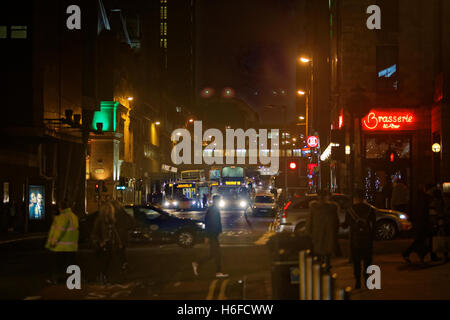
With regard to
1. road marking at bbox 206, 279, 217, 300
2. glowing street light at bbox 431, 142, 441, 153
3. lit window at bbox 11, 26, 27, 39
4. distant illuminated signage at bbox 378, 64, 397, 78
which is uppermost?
lit window at bbox 11, 26, 27, 39

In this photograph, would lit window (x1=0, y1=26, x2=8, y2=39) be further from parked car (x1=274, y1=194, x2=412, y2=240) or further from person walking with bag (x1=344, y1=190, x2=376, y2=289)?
person walking with bag (x1=344, y1=190, x2=376, y2=289)

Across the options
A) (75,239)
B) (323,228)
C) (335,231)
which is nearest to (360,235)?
(335,231)

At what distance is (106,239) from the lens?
46.4ft

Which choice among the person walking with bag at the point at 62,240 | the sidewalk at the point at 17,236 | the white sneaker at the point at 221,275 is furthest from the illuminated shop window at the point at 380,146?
the person walking with bag at the point at 62,240

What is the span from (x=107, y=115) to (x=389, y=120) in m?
35.1

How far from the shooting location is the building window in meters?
33.0

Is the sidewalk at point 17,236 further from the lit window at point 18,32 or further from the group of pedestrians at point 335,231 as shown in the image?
the group of pedestrians at point 335,231

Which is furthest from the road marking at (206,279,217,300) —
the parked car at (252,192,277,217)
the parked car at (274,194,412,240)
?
the parked car at (252,192,277,217)

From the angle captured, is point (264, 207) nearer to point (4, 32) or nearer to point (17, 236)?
point (17, 236)

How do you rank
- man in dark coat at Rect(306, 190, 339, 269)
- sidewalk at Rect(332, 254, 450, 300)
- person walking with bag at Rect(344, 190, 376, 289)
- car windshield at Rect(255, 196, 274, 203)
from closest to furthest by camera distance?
sidewalk at Rect(332, 254, 450, 300), man in dark coat at Rect(306, 190, 339, 269), person walking with bag at Rect(344, 190, 376, 289), car windshield at Rect(255, 196, 274, 203)

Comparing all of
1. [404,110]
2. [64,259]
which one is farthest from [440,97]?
[64,259]

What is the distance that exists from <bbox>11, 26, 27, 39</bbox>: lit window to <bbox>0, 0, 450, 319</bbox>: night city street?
0.27 ft

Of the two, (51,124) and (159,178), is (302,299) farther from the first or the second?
(159,178)

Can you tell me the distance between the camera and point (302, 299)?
8883 millimetres
